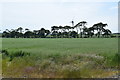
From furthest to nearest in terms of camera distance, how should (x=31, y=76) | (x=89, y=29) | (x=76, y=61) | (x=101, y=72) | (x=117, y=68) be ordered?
(x=89, y=29), (x=76, y=61), (x=117, y=68), (x=101, y=72), (x=31, y=76)

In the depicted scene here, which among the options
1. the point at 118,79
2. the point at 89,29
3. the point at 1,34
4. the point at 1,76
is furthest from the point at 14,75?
the point at 1,34

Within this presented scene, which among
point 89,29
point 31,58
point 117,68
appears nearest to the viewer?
point 117,68

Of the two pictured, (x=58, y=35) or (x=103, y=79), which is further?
(x=58, y=35)

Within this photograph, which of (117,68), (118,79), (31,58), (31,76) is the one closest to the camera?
(118,79)

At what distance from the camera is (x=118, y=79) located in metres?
16.4

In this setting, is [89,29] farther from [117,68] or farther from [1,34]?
[117,68]

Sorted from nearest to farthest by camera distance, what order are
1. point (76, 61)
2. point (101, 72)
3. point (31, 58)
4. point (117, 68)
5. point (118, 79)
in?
1. point (118, 79)
2. point (101, 72)
3. point (117, 68)
4. point (76, 61)
5. point (31, 58)

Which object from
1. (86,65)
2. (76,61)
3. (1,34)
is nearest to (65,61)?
(76,61)

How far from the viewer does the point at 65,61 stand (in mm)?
23016

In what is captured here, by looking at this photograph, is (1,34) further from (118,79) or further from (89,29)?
(118,79)

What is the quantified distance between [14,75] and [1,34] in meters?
135

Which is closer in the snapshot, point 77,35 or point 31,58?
point 31,58

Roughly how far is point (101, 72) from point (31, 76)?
17.0 feet

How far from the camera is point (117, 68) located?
67.4 ft
